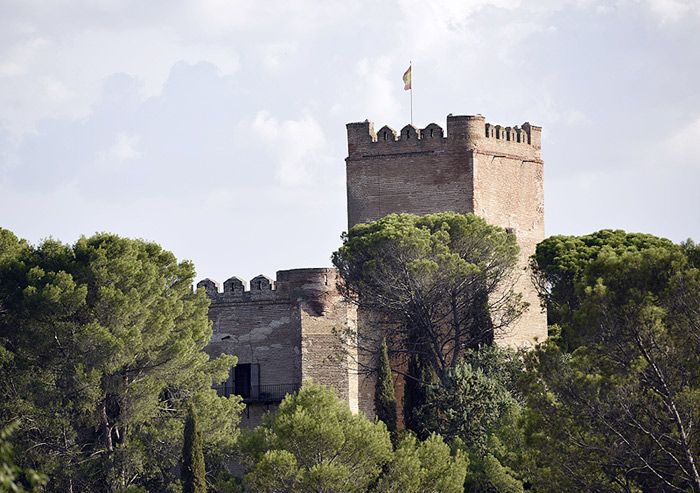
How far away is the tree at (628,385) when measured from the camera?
96.0 feet

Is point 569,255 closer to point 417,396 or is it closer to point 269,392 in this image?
point 417,396

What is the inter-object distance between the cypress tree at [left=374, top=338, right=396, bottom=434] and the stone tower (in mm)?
7190

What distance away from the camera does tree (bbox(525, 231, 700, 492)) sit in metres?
29.3

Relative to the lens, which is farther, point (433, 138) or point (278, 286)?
point (433, 138)

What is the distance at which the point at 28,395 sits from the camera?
127 ft

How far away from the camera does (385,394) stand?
42438mm

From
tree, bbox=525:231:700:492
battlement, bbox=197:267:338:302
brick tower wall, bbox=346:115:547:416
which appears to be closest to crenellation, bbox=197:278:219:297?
battlement, bbox=197:267:338:302

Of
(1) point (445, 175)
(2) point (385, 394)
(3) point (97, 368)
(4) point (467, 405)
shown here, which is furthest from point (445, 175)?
(3) point (97, 368)

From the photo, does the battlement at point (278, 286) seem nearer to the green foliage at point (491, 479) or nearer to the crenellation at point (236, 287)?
the crenellation at point (236, 287)

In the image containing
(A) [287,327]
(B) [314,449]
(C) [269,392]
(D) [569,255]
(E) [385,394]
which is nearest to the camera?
(B) [314,449]

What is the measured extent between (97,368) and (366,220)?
13098 millimetres

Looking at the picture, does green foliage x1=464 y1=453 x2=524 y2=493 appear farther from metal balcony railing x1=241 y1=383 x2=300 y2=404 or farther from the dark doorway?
the dark doorway

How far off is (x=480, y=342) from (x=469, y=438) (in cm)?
427

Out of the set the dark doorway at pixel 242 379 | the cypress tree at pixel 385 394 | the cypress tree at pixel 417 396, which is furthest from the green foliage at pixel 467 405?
the dark doorway at pixel 242 379
